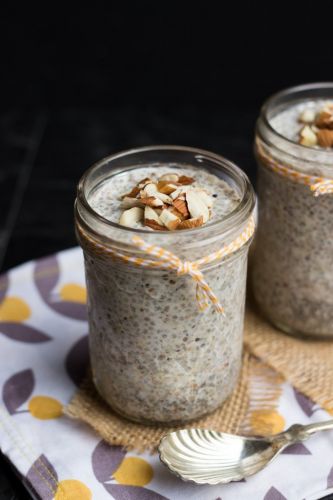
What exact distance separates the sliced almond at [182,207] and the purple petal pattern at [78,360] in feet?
1.56

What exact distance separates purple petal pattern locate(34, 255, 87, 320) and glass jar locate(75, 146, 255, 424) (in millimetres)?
282

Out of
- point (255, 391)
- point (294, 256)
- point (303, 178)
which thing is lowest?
point (255, 391)

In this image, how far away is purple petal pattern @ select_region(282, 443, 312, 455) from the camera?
1.43 metres

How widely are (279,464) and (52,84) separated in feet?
5.51

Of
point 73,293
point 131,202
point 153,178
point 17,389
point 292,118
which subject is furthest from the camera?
point 73,293

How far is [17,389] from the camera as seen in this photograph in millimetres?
1582

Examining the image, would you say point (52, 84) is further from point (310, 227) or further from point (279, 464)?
point (279, 464)

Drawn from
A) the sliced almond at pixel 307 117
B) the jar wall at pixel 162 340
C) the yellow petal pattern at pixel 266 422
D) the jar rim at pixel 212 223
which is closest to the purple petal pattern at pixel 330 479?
the yellow petal pattern at pixel 266 422

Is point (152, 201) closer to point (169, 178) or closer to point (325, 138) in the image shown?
point (169, 178)

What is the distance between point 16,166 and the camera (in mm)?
2434

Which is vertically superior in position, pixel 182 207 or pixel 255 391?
pixel 182 207

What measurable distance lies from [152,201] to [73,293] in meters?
0.58

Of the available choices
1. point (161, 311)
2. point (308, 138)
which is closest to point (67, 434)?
point (161, 311)

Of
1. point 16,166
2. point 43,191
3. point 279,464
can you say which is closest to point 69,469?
point 279,464
